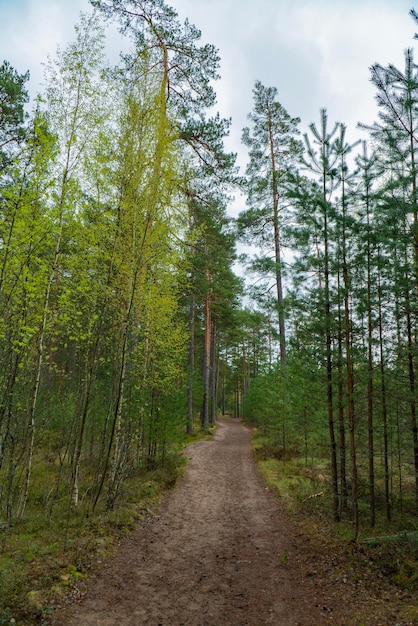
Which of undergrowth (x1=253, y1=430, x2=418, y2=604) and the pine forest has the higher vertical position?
the pine forest

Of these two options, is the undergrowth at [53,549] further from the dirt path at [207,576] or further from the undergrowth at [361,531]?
the undergrowth at [361,531]

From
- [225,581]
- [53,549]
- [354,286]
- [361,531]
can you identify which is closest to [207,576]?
[225,581]

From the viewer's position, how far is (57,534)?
6.00 metres

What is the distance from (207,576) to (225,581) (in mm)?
313

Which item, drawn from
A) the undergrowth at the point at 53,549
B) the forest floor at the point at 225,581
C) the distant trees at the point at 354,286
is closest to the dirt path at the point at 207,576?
the forest floor at the point at 225,581

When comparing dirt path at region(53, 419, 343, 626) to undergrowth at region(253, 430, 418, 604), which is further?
undergrowth at region(253, 430, 418, 604)

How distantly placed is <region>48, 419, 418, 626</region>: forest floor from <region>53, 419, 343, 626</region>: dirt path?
0.01 metres

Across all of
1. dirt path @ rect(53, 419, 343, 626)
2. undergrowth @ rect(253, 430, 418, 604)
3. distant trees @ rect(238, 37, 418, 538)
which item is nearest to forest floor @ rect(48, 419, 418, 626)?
dirt path @ rect(53, 419, 343, 626)

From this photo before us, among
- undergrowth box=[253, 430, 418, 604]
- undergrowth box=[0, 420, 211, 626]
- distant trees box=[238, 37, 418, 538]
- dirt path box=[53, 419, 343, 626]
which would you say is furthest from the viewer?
distant trees box=[238, 37, 418, 538]

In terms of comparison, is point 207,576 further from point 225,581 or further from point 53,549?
point 53,549

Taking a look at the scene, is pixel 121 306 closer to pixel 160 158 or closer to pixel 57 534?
pixel 160 158

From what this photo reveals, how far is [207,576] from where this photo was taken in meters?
5.12

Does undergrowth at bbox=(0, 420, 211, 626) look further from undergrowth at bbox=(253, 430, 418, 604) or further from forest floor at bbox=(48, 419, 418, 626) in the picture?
undergrowth at bbox=(253, 430, 418, 604)

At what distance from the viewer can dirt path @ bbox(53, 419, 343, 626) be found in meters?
4.06
